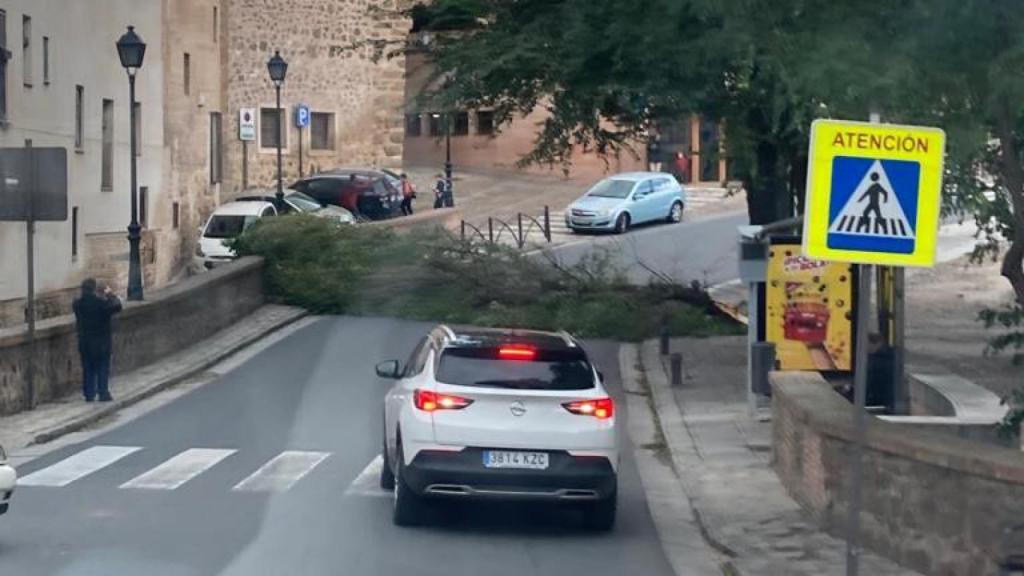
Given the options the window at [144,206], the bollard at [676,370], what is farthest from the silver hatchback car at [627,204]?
the bollard at [676,370]

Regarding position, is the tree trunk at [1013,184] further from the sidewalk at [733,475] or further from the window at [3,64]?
the window at [3,64]

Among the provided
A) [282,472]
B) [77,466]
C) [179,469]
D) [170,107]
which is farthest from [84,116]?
[282,472]

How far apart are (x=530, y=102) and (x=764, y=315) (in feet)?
15.2

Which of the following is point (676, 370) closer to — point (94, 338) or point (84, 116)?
point (94, 338)

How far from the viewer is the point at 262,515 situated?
52.9ft

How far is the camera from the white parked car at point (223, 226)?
141 ft

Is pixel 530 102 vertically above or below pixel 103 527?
above

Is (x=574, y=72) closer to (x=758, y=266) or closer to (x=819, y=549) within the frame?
(x=758, y=266)

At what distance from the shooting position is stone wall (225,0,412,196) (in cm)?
5847

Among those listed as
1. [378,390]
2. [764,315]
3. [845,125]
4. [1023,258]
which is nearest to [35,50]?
[378,390]

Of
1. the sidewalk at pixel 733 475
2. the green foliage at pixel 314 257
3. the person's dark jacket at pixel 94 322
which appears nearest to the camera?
the sidewalk at pixel 733 475

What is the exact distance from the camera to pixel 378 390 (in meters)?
26.3

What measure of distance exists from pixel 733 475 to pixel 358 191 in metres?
33.7

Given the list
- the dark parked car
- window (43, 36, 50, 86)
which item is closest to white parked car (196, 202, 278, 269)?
window (43, 36, 50, 86)
